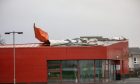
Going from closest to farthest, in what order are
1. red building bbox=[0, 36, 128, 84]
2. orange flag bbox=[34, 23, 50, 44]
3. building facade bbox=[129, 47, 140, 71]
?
red building bbox=[0, 36, 128, 84] → orange flag bbox=[34, 23, 50, 44] → building facade bbox=[129, 47, 140, 71]

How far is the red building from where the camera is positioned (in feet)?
175

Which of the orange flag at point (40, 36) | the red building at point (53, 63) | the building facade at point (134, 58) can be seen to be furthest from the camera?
the building facade at point (134, 58)

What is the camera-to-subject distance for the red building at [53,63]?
53.4 metres

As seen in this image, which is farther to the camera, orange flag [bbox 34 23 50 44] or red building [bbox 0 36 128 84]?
orange flag [bbox 34 23 50 44]

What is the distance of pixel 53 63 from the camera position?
53750mm

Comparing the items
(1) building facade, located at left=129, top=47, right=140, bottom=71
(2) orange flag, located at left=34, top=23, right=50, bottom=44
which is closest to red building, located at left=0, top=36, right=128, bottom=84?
(2) orange flag, located at left=34, top=23, right=50, bottom=44

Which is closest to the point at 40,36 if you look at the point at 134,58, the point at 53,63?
the point at 53,63

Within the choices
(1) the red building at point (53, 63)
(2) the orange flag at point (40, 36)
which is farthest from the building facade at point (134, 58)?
(1) the red building at point (53, 63)

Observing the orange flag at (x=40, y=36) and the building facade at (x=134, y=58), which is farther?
the building facade at (x=134, y=58)

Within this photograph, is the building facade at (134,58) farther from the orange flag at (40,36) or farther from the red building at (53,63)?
the red building at (53,63)

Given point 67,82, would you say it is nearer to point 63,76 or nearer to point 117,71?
point 63,76

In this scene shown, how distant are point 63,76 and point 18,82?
4895mm

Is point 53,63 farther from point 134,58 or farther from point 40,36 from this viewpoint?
point 134,58

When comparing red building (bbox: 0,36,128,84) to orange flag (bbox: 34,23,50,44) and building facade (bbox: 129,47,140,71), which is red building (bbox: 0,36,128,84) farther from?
building facade (bbox: 129,47,140,71)
